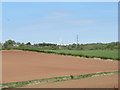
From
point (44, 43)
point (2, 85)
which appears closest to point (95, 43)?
point (44, 43)

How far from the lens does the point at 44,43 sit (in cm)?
8588

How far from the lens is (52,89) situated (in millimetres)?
9914

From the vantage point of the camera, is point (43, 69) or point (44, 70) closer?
point (44, 70)

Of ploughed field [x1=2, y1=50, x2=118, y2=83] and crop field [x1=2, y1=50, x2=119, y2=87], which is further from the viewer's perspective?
ploughed field [x1=2, y1=50, x2=118, y2=83]

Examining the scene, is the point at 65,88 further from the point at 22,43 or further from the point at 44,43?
the point at 44,43

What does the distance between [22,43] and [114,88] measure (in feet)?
223

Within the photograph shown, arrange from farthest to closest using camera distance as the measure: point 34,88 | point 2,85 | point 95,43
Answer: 1. point 95,43
2. point 2,85
3. point 34,88

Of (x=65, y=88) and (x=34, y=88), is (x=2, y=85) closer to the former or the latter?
(x=34, y=88)

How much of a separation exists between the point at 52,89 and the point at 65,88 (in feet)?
1.81

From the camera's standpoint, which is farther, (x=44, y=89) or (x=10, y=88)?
(x=10, y=88)

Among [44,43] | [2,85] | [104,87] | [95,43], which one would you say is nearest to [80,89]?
[104,87]

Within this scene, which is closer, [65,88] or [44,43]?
[65,88]

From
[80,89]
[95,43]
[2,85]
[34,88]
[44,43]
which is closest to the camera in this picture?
[80,89]

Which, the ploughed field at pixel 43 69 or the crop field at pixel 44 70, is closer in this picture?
the crop field at pixel 44 70
